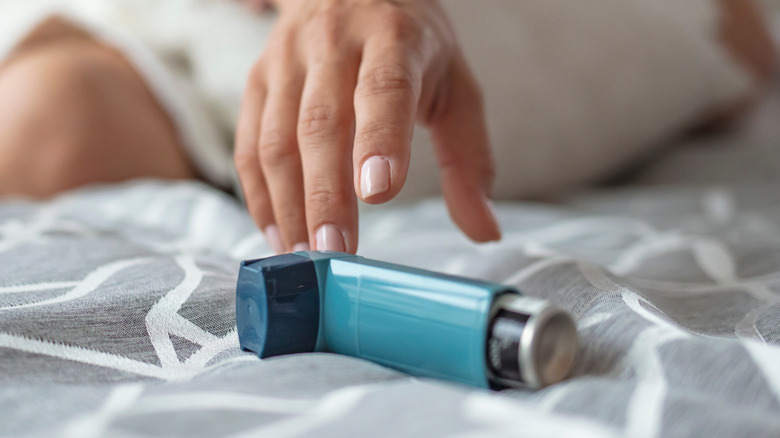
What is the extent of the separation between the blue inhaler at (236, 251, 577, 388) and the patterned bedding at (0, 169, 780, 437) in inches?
0.5

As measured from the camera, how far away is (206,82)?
3.41 ft

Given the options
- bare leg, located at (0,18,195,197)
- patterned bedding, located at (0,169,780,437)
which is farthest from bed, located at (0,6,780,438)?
bare leg, located at (0,18,195,197)

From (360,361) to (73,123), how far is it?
27.8 inches

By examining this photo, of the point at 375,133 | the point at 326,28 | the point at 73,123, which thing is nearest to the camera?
the point at 375,133

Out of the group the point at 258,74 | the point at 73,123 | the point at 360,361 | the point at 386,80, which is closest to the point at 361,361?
the point at 360,361

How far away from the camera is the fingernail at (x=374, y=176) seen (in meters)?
0.44

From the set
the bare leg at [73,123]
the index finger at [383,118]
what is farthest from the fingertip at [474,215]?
the bare leg at [73,123]

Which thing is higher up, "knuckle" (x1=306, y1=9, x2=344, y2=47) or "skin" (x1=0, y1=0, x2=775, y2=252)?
"knuckle" (x1=306, y1=9, x2=344, y2=47)

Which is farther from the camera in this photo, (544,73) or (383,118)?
(544,73)

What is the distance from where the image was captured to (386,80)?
0.49m

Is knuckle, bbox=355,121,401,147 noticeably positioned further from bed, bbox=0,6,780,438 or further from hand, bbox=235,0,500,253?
bed, bbox=0,6,780,438

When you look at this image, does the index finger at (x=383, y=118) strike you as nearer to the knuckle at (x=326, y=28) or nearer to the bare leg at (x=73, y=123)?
the knuckle at (x=326, y=28)

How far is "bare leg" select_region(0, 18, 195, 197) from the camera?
0.90 meters

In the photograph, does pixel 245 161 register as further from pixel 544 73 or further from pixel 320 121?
pixel 544 73
